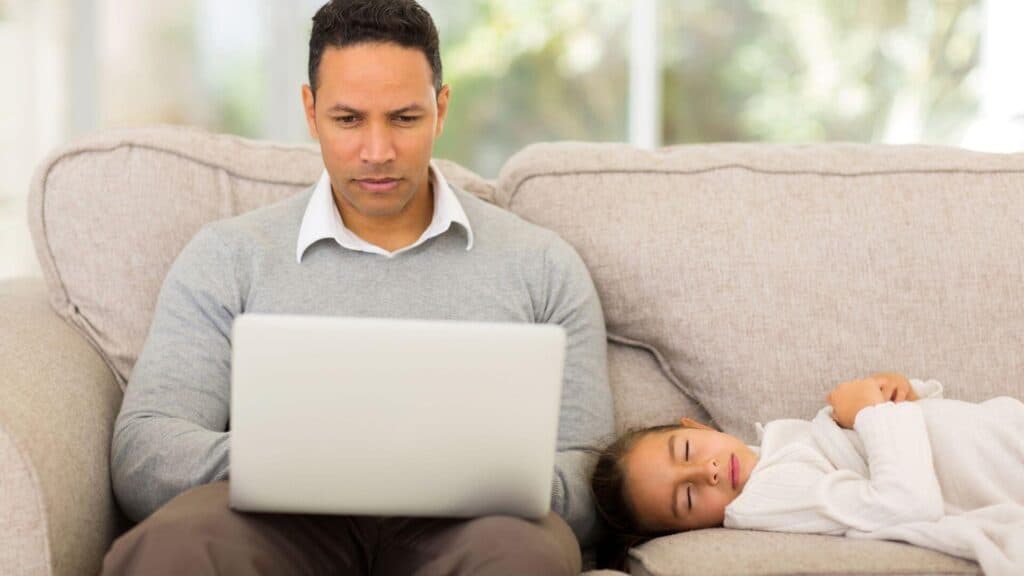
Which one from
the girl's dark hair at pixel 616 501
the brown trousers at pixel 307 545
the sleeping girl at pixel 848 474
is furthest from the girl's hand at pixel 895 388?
the brown trousers at pixel 307 545

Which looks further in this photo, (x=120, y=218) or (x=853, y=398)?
(x=120, y=218)

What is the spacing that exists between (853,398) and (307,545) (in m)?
0.85

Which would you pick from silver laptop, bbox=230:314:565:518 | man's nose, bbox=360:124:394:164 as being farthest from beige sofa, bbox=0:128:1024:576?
silver laptop, bbox=230:314:565:518

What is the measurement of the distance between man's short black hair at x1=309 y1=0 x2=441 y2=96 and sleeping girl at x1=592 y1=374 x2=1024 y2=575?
2.27ft

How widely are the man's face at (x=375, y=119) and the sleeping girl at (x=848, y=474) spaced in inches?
20.9

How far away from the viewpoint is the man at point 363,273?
155cm

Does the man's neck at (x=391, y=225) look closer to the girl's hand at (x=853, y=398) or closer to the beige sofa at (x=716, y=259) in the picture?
the beige sofa at (x=716, y=259)

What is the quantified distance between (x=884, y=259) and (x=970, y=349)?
20 cm

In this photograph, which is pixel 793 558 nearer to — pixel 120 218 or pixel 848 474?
pixel 848 474

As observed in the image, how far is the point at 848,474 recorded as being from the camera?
1587mm

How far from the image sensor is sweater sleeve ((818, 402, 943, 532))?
4.93 feet

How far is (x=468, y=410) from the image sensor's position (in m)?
1.18

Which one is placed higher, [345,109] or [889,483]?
[345,109]

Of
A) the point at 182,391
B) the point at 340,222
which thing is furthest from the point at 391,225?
the point at 182,391
